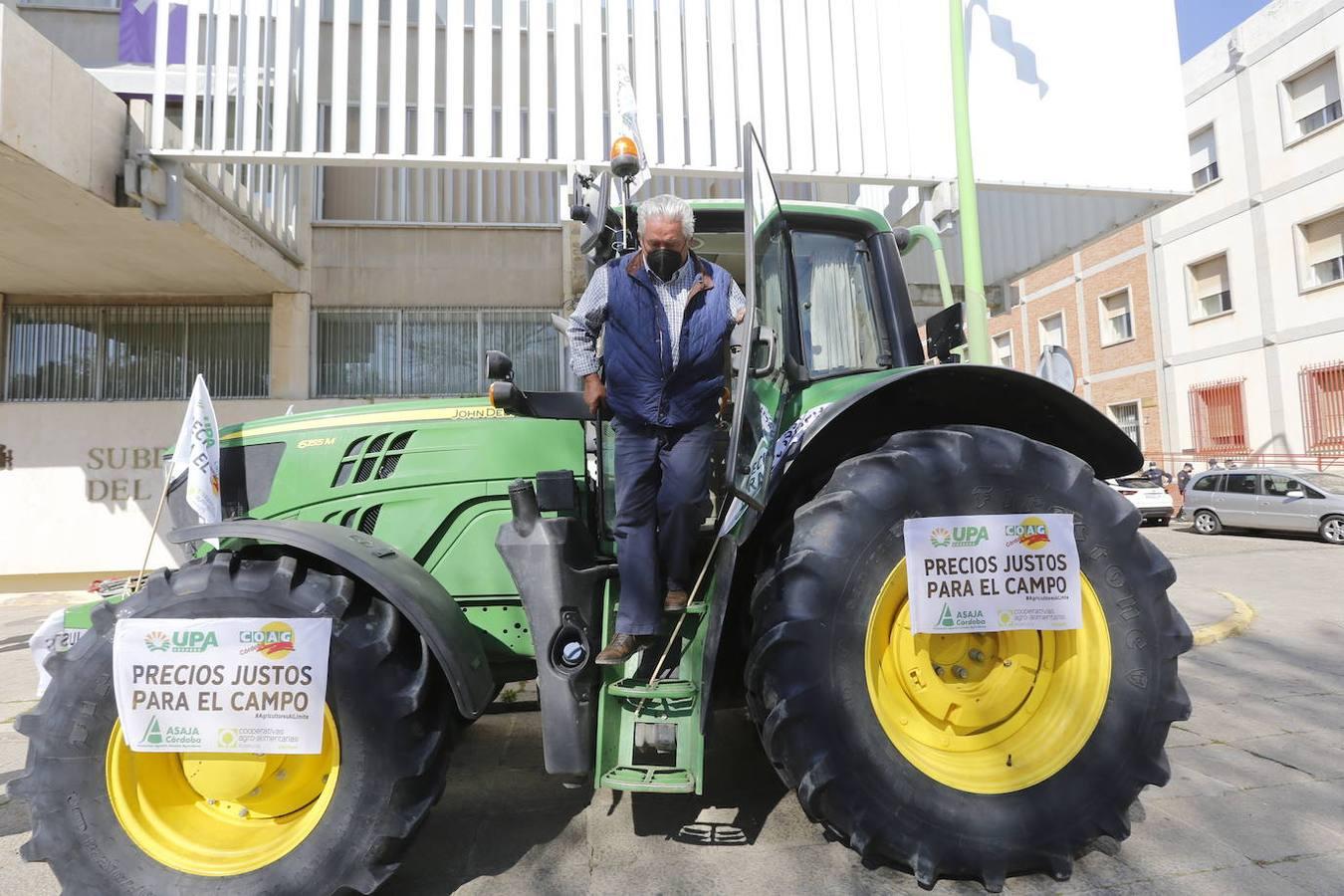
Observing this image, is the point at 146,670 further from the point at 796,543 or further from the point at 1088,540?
the point at 1088,540

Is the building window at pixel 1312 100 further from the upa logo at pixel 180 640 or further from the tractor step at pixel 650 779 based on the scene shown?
the upa logo at pixel 180 640

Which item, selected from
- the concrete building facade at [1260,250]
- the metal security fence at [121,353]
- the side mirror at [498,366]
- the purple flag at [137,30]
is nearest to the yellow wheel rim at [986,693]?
the side mirror at [498,366]

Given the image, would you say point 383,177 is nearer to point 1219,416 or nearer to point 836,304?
point 836,304

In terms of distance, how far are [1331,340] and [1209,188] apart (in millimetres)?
5358

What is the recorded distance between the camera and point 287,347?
30.2 ft

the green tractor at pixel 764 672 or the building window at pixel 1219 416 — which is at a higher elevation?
the building window at pixel 1219 416

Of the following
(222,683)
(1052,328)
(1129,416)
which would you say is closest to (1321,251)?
(1129,416)

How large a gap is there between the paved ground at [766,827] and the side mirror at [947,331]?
1.84 metres

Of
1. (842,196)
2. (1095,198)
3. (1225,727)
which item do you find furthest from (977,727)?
(1095,198)

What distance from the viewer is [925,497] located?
2371 millimetres

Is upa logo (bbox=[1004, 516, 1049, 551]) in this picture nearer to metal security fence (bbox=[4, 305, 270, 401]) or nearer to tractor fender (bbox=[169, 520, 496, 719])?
tractor fender (bbox=[169, 520, 496, 719])

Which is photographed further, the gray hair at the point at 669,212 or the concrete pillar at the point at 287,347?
the concrete pillar at the point at 287,347

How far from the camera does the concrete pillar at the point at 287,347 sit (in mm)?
9188

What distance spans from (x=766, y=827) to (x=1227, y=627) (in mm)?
5325
